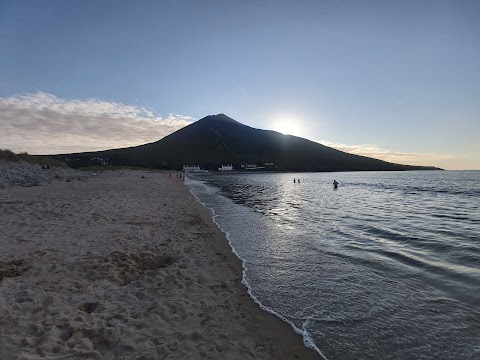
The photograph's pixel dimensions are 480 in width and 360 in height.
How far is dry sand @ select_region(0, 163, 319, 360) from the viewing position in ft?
18.7

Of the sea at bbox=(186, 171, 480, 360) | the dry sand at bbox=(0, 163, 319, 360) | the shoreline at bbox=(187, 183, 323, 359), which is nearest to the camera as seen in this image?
the dry sand at bbox=(0, 163, 319, 360)

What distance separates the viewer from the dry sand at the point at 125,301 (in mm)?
5699

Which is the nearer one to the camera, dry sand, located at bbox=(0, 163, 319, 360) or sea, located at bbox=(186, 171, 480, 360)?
dry sand, located at bbox=(0, 163, 319, 360)

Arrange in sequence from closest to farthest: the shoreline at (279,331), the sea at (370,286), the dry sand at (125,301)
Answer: the dry sand at (125,301) → the shoreline at (279,331) → the sea at (370,286)

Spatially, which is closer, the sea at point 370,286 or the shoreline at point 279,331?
the shoreline at point 279,331

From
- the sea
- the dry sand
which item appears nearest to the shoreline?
the dry sand

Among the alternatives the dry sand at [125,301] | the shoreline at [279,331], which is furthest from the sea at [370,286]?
the dry sand at [125,301]

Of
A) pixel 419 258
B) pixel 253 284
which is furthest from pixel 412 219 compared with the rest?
pixel 253 284

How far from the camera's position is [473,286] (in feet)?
→ 31.1

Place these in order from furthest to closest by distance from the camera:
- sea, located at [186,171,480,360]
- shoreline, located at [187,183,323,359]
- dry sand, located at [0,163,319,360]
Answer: sea, located at [186,171,480,360] < shoreline, located at [187,183,323,359] < dry sand, located at [0,163,319,360]

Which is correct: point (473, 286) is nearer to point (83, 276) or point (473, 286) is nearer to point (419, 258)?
point (419, 258)

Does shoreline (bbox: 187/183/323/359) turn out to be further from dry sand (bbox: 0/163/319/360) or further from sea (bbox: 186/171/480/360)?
sea (bbox: 186/171/480/360)

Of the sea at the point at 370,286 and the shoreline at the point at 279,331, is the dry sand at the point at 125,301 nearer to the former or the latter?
the shoreline at the point at 279,331

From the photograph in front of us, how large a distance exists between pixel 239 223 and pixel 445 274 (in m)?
12.4
